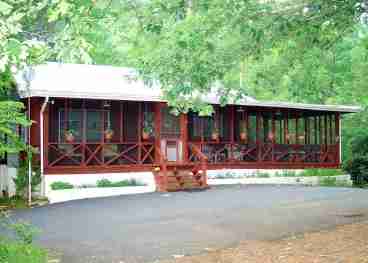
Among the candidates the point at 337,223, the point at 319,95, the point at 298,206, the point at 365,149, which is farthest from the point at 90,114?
the point at 319,95

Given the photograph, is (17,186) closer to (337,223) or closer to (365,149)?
(337,223)

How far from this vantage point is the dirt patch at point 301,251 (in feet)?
25.0

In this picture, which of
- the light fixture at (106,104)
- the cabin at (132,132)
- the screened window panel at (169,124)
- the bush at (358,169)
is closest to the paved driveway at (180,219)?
the cabin at (132,132)

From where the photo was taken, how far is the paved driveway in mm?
8688

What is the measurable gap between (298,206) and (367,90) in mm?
12862

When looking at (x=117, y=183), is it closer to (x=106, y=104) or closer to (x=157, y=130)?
(x=157, y=130)

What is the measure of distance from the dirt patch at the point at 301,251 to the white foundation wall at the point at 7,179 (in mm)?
9872

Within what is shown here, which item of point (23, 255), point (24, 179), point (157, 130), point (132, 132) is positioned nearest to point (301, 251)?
point (23, 255)

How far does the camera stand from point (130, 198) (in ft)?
49.8

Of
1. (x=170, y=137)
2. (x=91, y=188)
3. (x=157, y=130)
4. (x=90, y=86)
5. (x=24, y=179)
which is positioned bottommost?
(x=91, y=188)

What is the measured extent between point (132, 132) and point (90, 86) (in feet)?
7.55

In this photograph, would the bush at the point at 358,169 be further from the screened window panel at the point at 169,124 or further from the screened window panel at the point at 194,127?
the screened window panel at the point at 169,124

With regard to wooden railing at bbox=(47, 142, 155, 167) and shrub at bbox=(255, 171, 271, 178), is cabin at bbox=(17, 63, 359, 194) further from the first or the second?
shrub at bbox=(255, 171, 271, 178)

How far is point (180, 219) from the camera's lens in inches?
446
